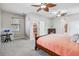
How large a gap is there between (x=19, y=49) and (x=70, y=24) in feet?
2.91

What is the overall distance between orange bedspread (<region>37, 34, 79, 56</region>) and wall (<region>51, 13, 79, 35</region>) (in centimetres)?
10

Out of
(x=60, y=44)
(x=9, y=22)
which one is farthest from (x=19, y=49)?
(x=60, y=44)

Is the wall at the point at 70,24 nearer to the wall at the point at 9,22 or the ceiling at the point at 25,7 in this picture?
the ceiling at the point at 25,7

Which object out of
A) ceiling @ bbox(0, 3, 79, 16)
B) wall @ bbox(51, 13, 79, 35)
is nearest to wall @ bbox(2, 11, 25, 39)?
ceiling @ bbox(0, 3, 79, 16)

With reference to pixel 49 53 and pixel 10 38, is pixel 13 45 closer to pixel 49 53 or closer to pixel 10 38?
pixel 10 38

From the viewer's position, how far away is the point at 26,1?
196cm

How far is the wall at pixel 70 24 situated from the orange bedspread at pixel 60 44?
101 mm

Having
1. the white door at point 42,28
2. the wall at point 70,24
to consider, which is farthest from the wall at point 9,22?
the wall at point 70,24

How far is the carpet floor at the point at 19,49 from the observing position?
1952mm

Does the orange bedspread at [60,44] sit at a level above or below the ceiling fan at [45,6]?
below

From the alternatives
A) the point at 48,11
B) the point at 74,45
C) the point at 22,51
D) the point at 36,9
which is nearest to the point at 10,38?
the point at 22,51

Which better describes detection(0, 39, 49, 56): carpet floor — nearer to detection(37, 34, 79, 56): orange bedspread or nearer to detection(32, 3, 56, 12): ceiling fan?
detection(37, 34, 79, 56): orange bedspread

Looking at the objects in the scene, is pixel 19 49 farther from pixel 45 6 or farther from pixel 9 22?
pixel 45 6

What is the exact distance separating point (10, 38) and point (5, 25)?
22 cm
